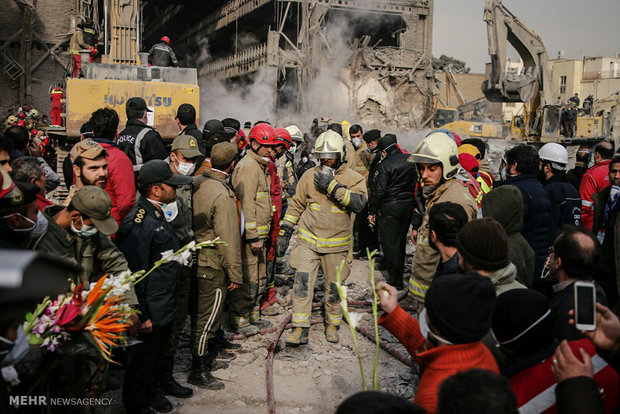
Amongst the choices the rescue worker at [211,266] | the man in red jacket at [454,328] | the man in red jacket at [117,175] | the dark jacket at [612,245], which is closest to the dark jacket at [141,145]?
the man in red jacket at [117,175]

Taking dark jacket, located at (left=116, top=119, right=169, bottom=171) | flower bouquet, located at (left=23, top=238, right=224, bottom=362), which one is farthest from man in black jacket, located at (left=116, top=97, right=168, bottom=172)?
flower bouquet, located at (left=23, top=238, right=224, bottom=362)

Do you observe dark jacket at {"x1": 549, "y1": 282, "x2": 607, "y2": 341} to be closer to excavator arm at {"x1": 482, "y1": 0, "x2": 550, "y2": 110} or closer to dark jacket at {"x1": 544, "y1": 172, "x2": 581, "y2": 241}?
dark jacket at {"x1": 544, "y1": 172, "x2": 581, "y2": 241}

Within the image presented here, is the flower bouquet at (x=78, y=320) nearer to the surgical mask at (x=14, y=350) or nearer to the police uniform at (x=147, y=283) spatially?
the surgical mask at (x=14, y=350)

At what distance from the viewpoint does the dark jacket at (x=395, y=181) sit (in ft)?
27.6

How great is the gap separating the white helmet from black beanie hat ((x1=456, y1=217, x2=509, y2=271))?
3.68 meters

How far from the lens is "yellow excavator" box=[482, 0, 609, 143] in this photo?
65.9 feet

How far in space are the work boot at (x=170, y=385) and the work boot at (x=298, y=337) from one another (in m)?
1.39

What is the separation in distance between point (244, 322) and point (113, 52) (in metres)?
7.00

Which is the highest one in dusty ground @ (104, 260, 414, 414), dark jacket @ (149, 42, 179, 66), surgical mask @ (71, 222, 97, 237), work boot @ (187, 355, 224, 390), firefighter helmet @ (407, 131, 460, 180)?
dark jacket @ (149, 42, 179, 66)

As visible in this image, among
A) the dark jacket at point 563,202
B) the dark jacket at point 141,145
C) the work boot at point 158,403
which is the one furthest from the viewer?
the dark jacket at point 563,202

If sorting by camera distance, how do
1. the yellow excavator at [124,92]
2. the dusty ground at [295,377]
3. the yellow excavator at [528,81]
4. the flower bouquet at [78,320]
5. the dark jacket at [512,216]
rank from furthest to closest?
the yellow excavator at [528,81] → the yellow excavator at [124,92] → the dusty ground at [295,377] → the dark jacket at [512,216] → the flower bouquet at [78,320]

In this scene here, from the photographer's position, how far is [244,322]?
6.56 metres

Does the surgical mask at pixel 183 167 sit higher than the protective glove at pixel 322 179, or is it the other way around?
the surgical mask at pixel 183 167

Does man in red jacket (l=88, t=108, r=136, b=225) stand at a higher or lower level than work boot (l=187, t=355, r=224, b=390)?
higher
